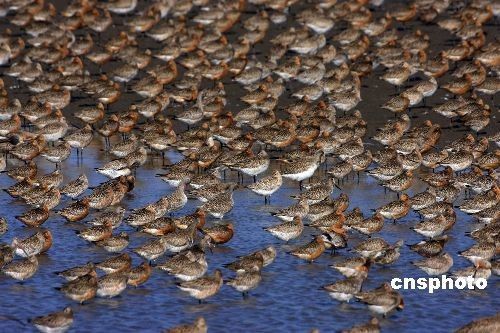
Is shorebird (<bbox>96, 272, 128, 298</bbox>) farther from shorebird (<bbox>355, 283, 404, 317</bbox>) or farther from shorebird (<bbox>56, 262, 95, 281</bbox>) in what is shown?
shorebird (<bbox>355, 283, 404, 317</bbox>)

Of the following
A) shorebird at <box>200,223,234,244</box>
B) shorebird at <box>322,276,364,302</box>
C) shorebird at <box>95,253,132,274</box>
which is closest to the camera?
shorebird at <box>322,276,364,302</box>

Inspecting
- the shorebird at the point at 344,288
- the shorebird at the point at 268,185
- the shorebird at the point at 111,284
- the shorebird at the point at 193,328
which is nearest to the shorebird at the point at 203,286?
the shorebird at the point at 111,284

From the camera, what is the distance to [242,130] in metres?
41.5

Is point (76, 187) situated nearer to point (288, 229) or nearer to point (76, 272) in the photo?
point (288, 229)

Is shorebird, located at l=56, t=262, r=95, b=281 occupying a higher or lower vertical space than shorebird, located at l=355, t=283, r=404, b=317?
higher

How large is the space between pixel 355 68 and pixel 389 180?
40.6 feet

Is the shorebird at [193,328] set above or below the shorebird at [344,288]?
below

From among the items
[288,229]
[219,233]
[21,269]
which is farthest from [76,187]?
[21,269]

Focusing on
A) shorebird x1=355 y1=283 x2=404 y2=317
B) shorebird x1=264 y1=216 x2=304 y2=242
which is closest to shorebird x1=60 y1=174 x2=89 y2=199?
shorebird x1=264 y1=216 x2=304 y2=242

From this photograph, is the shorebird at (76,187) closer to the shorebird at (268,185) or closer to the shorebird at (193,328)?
the shorebird at (268,185)

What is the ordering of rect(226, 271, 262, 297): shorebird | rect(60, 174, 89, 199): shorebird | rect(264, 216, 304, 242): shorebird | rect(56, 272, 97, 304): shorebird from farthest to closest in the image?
rect(60, 174, 89, 199): shorebird
rect(264, 216, 304, 242): shorebird
rect(226, 271, 262, 297): shorebird
rect(56, 272, 97, 304): shorebird

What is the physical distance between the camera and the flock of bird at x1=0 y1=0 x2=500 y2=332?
2848 centimetres

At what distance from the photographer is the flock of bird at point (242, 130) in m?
28.5

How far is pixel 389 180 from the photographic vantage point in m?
34.6
